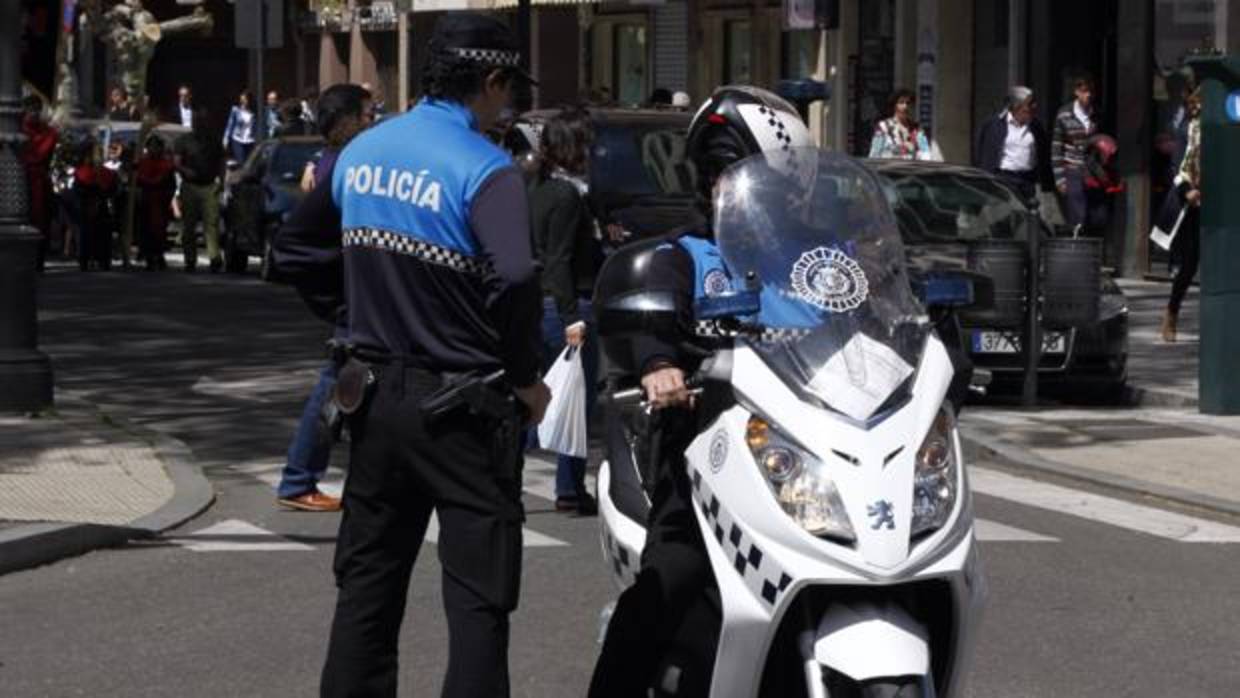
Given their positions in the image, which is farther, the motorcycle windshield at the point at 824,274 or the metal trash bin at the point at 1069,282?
the metal trash bin at the point at 1069,282

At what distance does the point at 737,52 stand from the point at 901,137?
13.7 meters

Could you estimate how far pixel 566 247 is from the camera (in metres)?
11.7

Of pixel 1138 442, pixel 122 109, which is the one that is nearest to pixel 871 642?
pixel 1138 442

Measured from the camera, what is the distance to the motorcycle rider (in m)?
6.05

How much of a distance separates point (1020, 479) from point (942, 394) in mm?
7799

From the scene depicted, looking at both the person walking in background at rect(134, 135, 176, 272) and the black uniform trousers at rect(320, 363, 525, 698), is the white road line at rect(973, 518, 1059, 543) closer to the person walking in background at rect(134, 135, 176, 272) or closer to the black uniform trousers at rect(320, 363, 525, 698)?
the black uniform trousers at rect(320, 363, 525, 698)

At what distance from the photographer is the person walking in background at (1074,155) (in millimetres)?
26781

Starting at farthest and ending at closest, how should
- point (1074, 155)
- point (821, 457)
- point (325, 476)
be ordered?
point (1074, 155)
point (325, 476)
point (821, 457)

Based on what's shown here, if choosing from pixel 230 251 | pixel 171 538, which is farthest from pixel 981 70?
pixel 171 538

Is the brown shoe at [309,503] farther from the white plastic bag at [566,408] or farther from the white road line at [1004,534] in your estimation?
the white road line at [1004,534]

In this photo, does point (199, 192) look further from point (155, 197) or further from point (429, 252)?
point (429, 252)

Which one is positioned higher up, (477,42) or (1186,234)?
(477,42)

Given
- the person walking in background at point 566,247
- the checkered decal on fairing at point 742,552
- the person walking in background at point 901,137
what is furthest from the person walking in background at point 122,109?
the checkered decal on fairing at point 742,552

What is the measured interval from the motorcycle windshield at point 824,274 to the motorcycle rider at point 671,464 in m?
0.12
